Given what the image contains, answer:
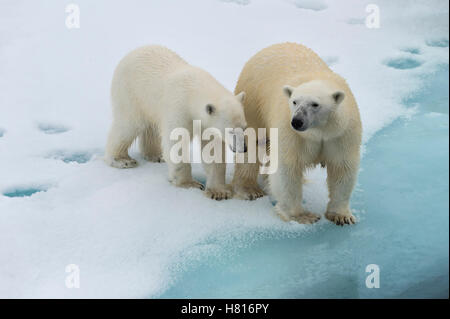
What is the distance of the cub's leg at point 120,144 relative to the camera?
4.25 m

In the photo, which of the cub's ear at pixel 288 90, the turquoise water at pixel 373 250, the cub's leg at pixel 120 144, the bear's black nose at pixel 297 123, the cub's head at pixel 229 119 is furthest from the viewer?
the cub's leg at pixel 120 144

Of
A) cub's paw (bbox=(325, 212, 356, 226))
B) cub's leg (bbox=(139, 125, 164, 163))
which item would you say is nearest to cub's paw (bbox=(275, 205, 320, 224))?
cub's paw (bbox=(325, 212, 356, 226))

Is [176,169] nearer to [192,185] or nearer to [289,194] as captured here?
[192,185]

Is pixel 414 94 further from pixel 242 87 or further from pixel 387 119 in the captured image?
pixel 242 87

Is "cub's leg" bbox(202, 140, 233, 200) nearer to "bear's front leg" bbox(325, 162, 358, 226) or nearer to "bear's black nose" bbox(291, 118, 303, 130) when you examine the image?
"bear's front leg" bbox(325, 162, 358, 226)

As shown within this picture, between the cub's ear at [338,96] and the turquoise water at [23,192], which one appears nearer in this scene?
the cub's ear at [338,96]

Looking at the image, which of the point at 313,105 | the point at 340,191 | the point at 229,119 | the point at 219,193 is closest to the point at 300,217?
the point at 340,191

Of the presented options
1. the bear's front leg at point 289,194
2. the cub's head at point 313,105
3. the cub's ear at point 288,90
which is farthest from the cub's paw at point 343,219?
the cub's ear at point 288,90

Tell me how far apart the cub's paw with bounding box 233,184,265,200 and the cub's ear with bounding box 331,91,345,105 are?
1.08 metres

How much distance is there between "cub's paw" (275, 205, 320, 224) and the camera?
3.53 meters

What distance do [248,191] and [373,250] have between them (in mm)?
1060

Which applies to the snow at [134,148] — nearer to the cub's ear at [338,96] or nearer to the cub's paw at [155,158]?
the cub's paw at [155,158]

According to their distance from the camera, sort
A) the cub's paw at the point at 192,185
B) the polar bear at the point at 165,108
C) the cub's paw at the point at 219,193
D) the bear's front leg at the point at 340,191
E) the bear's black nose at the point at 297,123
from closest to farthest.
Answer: the bear's black nose at the point at 297,123 → the bear's front leg at the point at 340,191 → the polar bear at the point at 165,108 → the cub's paw at the point at 219,193 → the cub's paw at the point at 192,185

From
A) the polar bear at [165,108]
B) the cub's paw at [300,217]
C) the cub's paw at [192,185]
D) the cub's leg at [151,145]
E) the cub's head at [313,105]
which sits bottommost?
the cub's paw at [300,217]
